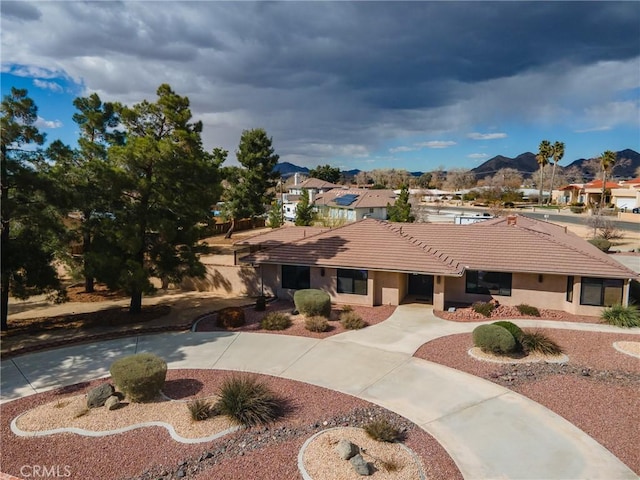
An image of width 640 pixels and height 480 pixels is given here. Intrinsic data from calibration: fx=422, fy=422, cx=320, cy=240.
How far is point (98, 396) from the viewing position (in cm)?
1114

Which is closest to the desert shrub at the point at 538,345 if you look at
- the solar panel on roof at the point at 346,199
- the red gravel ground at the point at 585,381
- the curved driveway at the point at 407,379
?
the red gravel ground at the point at 585,381

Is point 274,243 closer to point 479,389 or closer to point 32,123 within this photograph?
point 32,123

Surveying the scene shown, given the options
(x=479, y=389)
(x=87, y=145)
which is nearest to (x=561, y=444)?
(x=479, y=389)

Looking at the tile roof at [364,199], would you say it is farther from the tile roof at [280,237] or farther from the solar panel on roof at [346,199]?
the tile roof at [280,237]

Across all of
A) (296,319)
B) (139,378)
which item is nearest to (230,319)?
(296,319)

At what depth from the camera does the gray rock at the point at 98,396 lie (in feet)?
36.2

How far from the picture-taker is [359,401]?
11.3m

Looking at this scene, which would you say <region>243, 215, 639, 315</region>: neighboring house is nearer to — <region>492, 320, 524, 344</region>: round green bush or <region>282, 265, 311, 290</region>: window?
<region>282, 265, 311, 290</region>: window

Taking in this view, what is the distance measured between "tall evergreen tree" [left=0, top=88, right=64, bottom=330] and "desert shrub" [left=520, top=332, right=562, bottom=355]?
17.7m

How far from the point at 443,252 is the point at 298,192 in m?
67.9

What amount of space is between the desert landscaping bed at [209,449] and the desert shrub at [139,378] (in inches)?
14.7

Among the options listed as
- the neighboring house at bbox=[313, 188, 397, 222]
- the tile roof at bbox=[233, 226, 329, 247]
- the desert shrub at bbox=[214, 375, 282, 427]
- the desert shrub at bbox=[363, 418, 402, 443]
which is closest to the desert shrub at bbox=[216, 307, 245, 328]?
the desert shrub at bbox=[214, 375, 282, 427]

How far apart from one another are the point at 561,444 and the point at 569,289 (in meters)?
12.4

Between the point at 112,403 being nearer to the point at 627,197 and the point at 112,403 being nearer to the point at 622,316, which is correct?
the point at 622,316
